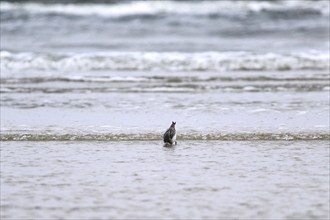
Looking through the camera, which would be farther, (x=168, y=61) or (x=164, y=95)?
(x=168, y=61)

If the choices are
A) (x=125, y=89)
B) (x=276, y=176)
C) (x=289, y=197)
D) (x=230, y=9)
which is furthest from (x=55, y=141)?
(x=230, y=9)

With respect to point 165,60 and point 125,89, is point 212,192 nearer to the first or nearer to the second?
point 125,89

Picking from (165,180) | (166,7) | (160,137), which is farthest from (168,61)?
(165,180)

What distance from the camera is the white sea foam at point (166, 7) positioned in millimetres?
40031

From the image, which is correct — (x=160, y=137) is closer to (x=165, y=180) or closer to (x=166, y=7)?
(x=165, y=180)

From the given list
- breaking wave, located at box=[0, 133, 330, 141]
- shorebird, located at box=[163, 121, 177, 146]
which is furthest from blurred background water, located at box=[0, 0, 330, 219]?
shorebird, located at box=[163, 121, 177, 146]

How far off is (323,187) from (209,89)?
10.3m

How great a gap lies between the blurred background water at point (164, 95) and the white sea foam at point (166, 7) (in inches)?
5.7

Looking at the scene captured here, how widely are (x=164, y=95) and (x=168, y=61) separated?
25.3 feet

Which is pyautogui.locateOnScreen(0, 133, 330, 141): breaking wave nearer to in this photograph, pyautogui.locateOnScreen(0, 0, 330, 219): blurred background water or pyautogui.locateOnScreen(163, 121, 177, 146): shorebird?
pyautogui.locateOnScreen(0, 0, 330, 219): blurred background water

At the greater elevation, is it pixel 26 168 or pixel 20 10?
pixel 20 10

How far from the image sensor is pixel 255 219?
7758mm

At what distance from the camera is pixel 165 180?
375 inches

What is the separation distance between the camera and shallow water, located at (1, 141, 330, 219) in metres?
8.16
